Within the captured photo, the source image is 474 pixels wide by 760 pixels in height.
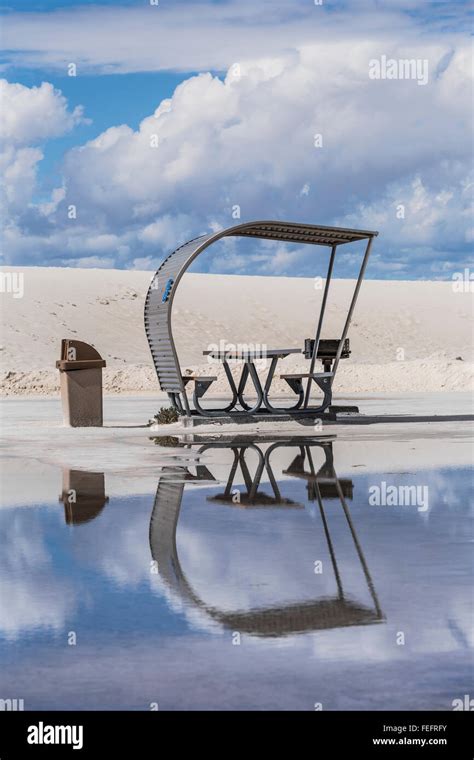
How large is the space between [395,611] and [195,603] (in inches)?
43.6

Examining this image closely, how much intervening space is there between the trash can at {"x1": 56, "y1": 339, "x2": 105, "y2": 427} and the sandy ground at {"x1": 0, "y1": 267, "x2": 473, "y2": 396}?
709 inches

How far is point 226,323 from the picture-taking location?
81625 millimetres

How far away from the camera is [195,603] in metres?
6.81

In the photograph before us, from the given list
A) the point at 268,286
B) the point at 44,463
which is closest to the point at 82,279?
A: the point at 268,286

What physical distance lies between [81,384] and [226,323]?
61.0m

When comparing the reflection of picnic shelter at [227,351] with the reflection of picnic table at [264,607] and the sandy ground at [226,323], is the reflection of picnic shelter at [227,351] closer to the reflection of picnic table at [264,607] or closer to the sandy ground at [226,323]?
the reflection of picnic table at [264,607]

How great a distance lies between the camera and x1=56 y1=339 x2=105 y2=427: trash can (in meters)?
A: 20.6

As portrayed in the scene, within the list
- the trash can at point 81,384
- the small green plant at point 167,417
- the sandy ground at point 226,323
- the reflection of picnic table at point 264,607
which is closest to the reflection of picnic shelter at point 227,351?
the small green plant at point 167,417

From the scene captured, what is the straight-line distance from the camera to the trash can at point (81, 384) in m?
20.6

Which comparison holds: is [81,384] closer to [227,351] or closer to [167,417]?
[167,417]

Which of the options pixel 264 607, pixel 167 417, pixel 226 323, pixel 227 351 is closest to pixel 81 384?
pixel 167 417

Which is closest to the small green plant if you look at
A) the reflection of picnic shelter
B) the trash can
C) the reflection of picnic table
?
the reflection of picnic shelter

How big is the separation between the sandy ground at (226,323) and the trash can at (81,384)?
17996mm

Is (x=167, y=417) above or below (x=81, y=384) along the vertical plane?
below
